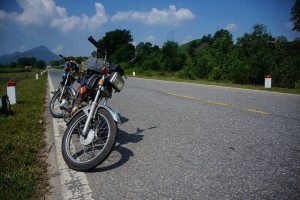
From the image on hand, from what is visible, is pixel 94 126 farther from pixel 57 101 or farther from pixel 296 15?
pixel 296 15

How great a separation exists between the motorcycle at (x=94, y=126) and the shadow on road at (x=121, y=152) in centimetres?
20

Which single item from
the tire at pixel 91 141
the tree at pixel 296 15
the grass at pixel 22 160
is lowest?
the grass at pixel 22 160

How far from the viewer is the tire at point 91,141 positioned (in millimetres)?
3057

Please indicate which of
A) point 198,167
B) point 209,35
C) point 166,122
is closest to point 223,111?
point 166,122

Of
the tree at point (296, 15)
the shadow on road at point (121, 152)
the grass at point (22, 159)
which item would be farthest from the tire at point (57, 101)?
the tree at point (296, 15)

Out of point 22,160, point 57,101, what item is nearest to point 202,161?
point 22,160

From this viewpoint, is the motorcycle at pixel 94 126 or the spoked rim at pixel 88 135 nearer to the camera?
the motorcycle at pixel 94 126

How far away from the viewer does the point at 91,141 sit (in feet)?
11.1

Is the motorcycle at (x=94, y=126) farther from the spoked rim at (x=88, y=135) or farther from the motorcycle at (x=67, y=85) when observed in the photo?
the motorcycle at (x=67, y=85)

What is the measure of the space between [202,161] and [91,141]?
1.52m

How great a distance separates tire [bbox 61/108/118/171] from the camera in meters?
3.06

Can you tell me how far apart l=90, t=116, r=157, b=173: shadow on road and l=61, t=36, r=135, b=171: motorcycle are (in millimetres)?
202

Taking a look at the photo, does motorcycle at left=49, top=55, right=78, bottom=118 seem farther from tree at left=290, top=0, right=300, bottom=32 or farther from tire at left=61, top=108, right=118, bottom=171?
tree at left=290, top=0, right=300, bottom=32

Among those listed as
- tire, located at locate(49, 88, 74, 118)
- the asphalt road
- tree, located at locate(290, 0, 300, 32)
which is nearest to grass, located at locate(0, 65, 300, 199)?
the asphalt road
